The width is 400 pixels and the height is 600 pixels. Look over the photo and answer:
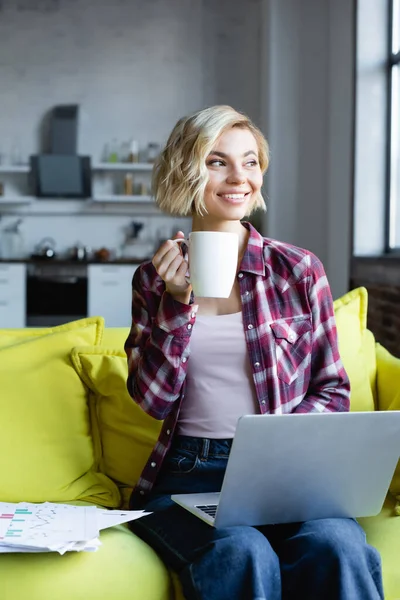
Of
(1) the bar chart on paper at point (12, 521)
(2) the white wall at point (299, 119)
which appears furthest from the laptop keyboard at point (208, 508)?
(2) the white wall at point (299, 119)

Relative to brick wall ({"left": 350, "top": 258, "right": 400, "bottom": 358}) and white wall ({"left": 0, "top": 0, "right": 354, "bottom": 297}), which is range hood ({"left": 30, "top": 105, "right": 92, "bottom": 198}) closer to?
white wall ({"left": 0, "top": 0, "right": 354, "bottom": 297})

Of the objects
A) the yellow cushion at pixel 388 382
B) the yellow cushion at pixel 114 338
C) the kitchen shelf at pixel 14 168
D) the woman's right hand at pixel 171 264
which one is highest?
the kitchen shelf at pixel 14 168

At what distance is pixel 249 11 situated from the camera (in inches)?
304

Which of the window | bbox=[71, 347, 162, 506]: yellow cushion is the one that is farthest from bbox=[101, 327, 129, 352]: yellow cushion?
the window

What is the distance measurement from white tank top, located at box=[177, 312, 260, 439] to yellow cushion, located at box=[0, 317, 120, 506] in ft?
A: 1.11

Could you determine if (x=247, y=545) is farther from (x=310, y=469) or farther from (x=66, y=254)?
(x=66, y=254)

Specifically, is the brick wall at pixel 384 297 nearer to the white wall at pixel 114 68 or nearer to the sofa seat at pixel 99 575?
the white wall at pixel 114 68

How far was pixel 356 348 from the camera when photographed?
6.93 feet

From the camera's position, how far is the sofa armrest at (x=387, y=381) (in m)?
2.08

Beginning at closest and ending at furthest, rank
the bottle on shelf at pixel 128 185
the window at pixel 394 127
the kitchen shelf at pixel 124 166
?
the window at pixel 394 127 → the kitchen shelf at pixel 124 166 → the bottle on shelf at pixel 128 185

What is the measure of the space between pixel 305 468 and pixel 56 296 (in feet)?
19.2

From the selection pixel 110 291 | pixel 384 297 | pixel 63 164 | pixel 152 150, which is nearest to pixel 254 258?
pixel 384 297

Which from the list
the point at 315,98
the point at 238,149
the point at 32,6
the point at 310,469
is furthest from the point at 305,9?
the point at 310,469

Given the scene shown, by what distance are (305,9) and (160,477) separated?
5749mm
